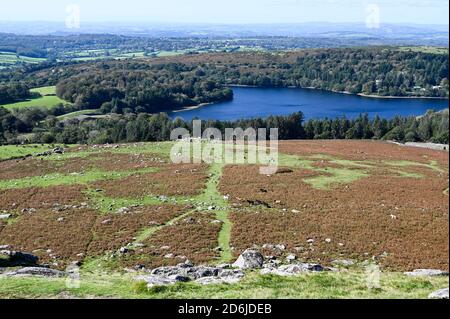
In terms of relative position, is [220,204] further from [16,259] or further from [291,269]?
[16,259]

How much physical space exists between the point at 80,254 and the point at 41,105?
466 ft

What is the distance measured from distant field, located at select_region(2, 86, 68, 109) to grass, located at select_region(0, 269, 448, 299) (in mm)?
143730

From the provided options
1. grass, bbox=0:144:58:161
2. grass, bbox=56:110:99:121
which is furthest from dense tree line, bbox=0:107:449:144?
grass, bbox=56:110:99:121

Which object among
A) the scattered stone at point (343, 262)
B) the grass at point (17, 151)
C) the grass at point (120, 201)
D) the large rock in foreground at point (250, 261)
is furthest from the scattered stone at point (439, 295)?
the grass at point (17, 151)

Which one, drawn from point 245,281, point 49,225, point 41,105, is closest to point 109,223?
point 49,225

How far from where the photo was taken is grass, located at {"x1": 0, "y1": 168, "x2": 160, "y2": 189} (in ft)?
135

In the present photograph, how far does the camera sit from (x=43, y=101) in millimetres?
163875

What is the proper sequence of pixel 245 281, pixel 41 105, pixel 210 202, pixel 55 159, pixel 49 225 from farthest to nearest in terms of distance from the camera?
pixel 41 105 → pixel 55 159 → pixel 210 202 → pixel 49 225 → pixel 245 281

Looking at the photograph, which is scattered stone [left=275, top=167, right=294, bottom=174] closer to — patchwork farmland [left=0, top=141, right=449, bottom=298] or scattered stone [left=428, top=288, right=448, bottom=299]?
patchwork farmland [left=0, top=141, right=449, bottom=298]

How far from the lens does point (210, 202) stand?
34.4 meters

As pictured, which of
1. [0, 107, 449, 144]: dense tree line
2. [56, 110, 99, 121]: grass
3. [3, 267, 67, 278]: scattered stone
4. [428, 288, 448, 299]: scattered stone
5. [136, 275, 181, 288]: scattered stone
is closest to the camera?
[428, 288, 448, 299]: scattered stone

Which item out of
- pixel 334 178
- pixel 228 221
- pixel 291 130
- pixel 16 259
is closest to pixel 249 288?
pixel 16 259

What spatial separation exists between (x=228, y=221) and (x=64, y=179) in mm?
19464
